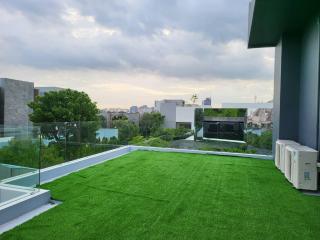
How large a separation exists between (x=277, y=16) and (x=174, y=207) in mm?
4493

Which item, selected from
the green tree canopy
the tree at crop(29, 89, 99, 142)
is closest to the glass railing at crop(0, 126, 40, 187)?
the tree at crop(29, 89, 99, 142)

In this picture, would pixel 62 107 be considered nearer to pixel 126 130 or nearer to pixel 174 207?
pixel 126 130

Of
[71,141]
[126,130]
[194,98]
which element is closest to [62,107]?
[126,130]

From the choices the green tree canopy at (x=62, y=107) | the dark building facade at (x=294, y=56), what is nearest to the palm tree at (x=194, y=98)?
the green tree canopy at (x=62, y=107)

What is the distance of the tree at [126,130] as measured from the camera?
8340 mm

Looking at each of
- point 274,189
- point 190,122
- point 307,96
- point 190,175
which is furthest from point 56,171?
point 190,122

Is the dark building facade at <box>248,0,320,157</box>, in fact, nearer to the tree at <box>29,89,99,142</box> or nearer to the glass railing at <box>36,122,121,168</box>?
the glass railing at <box>36,122,121,168</box>

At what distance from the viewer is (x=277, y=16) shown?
486cm

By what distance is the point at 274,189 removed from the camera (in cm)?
401

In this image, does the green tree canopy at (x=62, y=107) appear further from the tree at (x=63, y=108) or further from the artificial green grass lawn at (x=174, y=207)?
the artificial green grass lawn at (x=174, y=207)

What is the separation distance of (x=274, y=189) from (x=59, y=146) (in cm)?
460

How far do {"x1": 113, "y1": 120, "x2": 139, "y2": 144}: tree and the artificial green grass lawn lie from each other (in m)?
3.21

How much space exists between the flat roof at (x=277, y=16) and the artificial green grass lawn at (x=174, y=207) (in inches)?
134

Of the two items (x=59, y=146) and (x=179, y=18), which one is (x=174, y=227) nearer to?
(x=59, y=146)
